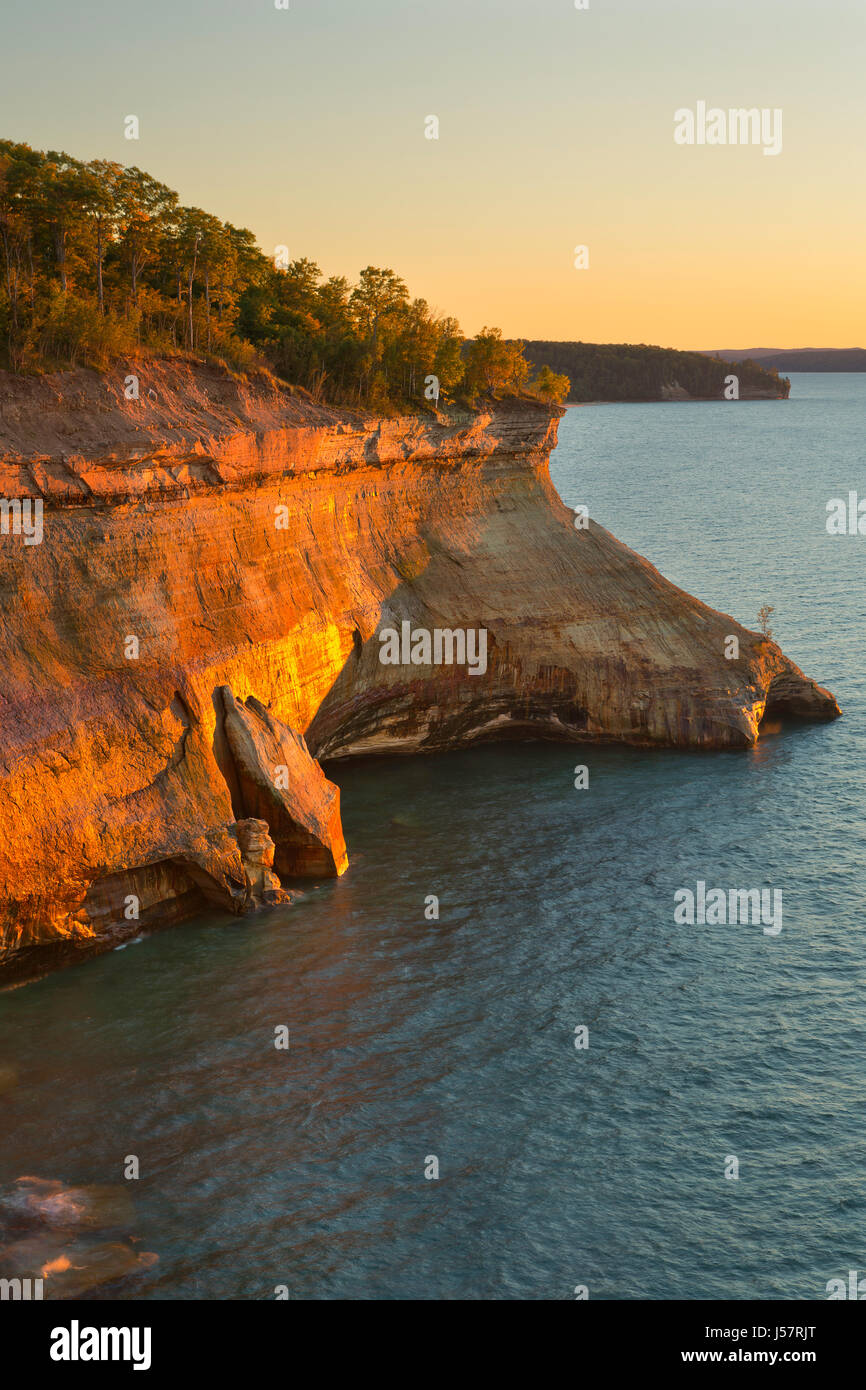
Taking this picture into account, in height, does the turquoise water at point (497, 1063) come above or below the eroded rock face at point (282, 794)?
below

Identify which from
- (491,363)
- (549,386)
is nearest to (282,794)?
(491,363)

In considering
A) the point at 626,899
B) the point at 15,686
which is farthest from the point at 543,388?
the point at 15,686

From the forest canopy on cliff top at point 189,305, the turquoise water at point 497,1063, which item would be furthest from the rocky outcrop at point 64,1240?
the forest canopy on cliff top at point 189,305

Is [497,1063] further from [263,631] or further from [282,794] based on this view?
[263,631]

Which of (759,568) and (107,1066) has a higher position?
(759,568)

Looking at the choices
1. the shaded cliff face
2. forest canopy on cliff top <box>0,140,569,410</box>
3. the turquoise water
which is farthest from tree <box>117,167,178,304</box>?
the turquoise water

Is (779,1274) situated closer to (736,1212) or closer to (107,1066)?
Answer: (736,1212)

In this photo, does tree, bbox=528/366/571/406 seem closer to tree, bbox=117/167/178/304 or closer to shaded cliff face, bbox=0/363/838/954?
shaded cliff face, bbox=0/363/838/954

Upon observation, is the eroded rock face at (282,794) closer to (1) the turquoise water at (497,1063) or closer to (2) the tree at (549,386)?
(1) the turquoise water at (497,1063)
